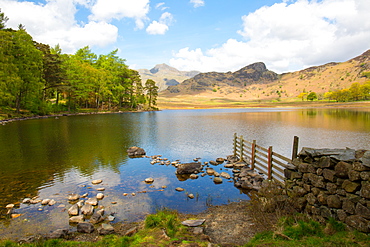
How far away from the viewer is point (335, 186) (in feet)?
20.7

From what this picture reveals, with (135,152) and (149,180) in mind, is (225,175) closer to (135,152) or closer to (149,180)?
(149,180)

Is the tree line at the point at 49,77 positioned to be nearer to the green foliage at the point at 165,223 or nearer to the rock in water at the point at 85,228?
the rock in water at the point at 85,228

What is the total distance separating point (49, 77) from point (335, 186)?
69.2 m

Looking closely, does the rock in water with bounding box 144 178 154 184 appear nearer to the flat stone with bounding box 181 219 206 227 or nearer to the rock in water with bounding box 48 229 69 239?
the flat stone with bounding box 181 219 206 227

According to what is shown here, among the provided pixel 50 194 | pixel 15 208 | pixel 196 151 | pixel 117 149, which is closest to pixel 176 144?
pixel 196 151

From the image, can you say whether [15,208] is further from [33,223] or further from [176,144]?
[176,144]

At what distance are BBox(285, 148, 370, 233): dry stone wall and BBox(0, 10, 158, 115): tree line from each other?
171ft

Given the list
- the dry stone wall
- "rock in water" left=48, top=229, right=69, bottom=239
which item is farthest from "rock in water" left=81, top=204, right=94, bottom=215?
the dry stone wall

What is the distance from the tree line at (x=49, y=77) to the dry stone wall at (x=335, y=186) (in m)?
52.0

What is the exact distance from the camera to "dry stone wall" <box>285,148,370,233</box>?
5562 millimetres

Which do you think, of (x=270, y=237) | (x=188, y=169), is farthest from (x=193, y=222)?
(x=188, y=169)

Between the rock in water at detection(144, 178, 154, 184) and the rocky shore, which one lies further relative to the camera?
the rock in water at detection(144, 178, 154, 184)

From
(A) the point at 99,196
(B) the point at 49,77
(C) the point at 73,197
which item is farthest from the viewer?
(B) the point at 49,77

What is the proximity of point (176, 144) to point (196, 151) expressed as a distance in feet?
13.8
